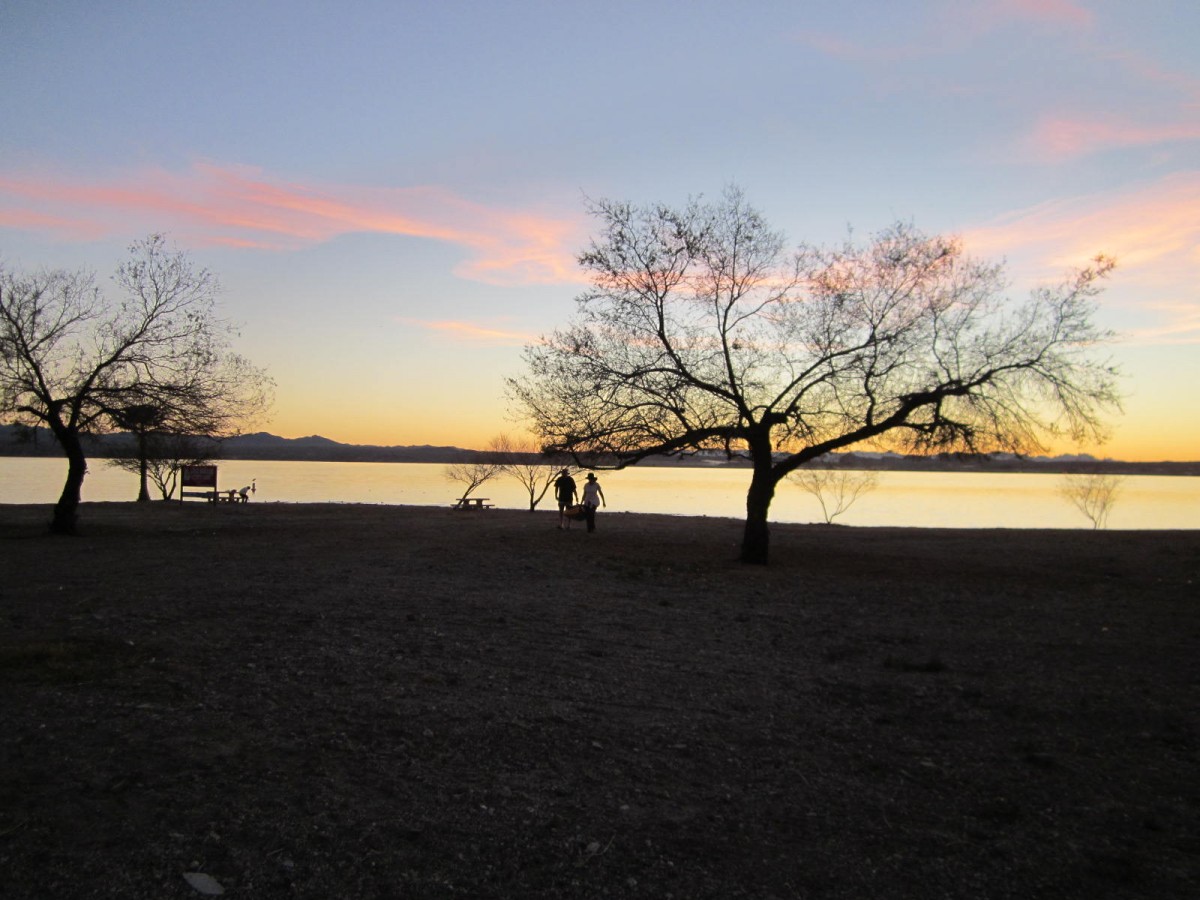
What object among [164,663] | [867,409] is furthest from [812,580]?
[164,663]

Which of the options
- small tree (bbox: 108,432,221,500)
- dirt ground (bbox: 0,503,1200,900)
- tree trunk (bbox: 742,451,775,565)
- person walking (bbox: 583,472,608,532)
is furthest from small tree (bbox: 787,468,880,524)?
small tree (bbox: 108,432,221,500)

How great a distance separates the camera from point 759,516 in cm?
1892

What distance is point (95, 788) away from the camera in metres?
5.23

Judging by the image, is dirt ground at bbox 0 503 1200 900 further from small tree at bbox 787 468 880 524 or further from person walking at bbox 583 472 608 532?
small tree at bbox 787 468 880 524

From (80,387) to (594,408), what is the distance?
1298 cm

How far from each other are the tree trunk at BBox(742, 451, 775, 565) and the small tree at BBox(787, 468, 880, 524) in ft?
66.5

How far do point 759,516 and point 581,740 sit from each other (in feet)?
A: 41.5

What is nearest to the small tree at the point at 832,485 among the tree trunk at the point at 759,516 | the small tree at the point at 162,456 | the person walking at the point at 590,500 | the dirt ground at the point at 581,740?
the person walking at the point at 590,500

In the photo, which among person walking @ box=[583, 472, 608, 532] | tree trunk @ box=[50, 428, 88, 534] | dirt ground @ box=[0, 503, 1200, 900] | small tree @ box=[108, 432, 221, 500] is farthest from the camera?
small tree @ box=[108, 432, 221, 500]

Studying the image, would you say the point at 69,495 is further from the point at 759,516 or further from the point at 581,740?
the point at 581,740

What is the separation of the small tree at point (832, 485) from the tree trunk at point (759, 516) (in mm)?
20284

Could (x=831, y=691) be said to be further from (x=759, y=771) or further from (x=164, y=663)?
(x=164, y=663)

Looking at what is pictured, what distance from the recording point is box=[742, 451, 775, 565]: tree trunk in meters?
18.7

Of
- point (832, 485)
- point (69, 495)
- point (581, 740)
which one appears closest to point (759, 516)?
point (581, 740)
